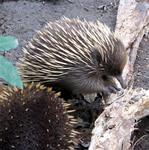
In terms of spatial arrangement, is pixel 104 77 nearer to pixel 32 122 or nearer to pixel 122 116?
pixel 122 116

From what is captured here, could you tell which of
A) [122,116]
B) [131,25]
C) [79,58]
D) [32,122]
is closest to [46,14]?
[131,25]

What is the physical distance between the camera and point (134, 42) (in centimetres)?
418

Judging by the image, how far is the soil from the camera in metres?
4.76

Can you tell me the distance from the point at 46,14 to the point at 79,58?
70.4 inches

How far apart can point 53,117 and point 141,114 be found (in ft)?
2.42

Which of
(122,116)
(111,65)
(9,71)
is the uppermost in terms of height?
(9,71)

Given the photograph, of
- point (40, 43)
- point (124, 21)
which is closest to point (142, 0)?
point (124, 21)

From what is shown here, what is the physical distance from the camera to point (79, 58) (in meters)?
3.48

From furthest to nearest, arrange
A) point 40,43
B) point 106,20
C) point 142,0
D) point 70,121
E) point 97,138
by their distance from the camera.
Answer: point 106,20 → point 142,0 → point 40,43 → point 70,121 → point 97,138

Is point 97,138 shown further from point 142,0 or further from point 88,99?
point 142,0

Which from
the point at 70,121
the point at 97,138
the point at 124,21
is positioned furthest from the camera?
the point at 124,21

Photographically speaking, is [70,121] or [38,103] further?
[70,121]

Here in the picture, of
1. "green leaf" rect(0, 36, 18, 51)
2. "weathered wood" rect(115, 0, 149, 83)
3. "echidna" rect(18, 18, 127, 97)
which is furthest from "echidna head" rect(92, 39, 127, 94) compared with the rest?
"green leaf" rect(0, 36, 18, 51)

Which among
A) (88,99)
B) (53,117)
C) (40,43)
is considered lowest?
(88,99)
